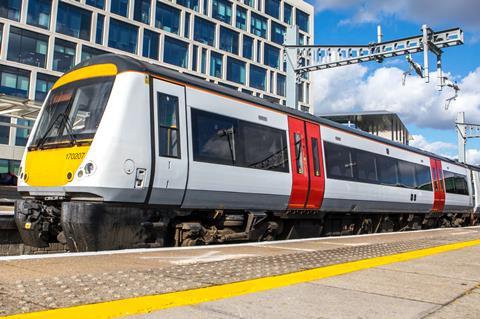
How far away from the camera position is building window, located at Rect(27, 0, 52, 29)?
1329 inches

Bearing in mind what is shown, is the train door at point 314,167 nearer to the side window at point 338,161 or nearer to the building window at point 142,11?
the side window at point 338,161

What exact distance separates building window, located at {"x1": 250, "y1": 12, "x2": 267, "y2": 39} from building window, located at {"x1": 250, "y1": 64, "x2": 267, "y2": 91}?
156 inches

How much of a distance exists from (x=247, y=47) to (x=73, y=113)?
143 ft

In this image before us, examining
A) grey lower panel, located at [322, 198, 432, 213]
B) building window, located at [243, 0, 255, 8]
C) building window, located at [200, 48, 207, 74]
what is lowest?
grey lower panel, located at [322, 198, 432, 213]

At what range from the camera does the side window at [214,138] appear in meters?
7.42

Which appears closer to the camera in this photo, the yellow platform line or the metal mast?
the yellow platform line

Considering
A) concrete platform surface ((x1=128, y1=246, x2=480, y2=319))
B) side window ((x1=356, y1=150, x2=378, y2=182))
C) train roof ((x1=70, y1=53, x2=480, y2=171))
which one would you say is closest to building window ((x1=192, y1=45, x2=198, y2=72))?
side window ((x1=356, y1=150, x2=378, y2=182))

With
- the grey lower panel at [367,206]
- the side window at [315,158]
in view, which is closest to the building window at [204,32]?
the grey lower panel at [367,206]

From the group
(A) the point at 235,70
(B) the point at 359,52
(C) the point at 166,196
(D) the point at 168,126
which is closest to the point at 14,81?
(A) the point at 235,70

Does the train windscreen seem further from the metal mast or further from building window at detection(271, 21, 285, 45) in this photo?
building window at detection(271, 21, 285, 45)

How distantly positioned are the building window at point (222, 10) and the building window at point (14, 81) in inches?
764

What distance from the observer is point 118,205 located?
6.42 metres

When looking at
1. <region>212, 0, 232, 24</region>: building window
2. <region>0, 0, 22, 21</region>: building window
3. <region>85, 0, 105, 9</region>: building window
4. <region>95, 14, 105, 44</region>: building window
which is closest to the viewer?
<region>0, 0, 22, 21</region>: building window

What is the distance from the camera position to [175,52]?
42.1 meters
